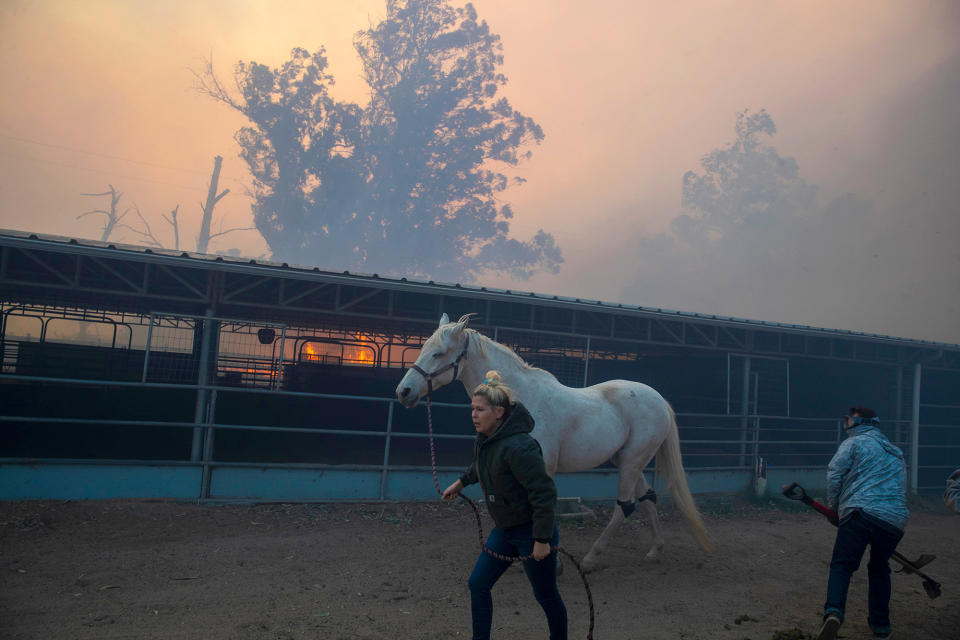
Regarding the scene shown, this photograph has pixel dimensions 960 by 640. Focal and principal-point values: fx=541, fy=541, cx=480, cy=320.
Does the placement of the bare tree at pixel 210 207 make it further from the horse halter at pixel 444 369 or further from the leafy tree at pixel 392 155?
the horse halter at pixel 444 369

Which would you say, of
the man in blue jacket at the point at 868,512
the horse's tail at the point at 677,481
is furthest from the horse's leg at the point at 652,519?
the man in blue jacket at the point at 868,512

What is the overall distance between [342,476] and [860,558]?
531 cm

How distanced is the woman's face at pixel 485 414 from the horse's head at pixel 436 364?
194 cm

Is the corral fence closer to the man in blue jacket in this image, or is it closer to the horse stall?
the horse stall

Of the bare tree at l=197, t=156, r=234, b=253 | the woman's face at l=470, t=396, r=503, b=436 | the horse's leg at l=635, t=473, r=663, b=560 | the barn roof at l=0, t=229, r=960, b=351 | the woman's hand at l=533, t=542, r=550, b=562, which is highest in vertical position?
the bare tree at l=197, t=156, r=234, b=253

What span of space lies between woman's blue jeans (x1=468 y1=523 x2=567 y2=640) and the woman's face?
0.50 metres

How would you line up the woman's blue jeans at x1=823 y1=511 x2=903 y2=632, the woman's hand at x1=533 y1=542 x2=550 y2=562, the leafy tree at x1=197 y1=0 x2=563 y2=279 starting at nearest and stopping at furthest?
the woman's hand at x1=533 y1=542 x2=550 y2=562 → the woman's blue jeans at x1=823 y1=511 x2=903 y2=632 → the leafy tree at x1=197 y1=0 x2=563 y2=279

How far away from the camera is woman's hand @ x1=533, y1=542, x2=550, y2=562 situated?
241 centimetres

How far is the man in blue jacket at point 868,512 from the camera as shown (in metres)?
3.38

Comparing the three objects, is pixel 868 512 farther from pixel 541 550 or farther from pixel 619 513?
pixel 541 550

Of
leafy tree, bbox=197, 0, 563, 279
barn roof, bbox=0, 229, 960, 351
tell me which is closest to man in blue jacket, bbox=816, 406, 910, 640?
barn roof, bbox=0, 229, 960, 351

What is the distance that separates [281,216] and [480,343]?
27.7 meters

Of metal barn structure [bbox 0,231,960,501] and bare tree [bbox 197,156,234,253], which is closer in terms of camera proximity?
metal barn structure [bbox 0,231,960,501]

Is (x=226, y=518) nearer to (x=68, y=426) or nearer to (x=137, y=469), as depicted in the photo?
(x=137, y=469)
